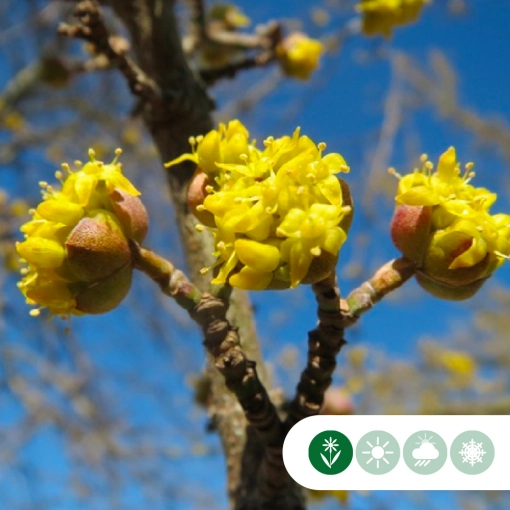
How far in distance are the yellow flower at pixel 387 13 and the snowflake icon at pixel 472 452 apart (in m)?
1.38

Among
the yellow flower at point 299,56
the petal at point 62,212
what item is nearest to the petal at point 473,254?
the petal at point 62,212

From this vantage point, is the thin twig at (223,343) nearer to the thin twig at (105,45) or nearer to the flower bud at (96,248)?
the flower bud at (96,248)

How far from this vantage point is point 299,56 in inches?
87.2

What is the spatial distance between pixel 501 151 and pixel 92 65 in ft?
23.8

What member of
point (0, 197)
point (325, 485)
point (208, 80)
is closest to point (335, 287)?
point (325, 485)

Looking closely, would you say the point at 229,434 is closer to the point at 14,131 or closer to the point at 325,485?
the point at 325,485

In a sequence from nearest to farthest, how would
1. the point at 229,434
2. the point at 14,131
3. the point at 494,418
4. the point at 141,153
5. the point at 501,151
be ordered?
the point at 494,418, the point at 229,434, the point at 14,131, the point at 141,153, the point at 501,151

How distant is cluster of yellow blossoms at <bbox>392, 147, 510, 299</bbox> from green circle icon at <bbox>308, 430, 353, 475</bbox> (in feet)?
1.13

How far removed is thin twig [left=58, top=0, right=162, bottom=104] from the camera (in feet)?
5.28

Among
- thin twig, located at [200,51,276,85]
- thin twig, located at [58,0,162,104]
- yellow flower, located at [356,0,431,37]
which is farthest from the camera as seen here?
yellow flower, located at [356,0,431,37]

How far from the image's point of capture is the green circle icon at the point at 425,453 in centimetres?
127

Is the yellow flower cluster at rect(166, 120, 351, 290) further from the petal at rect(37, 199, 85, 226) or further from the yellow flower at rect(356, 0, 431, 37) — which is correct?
the yellow flower at rect(356, 0, 431, 37)

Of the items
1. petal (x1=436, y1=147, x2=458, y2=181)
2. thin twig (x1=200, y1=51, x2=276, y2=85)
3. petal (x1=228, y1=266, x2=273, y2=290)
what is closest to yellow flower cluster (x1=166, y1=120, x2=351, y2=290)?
petal (x1=228, y1=266, x2=273, y2=290)

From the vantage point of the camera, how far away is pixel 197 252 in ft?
5.10
